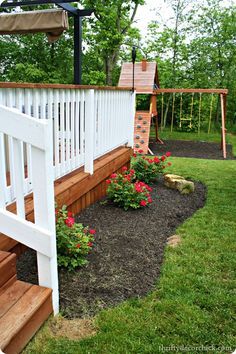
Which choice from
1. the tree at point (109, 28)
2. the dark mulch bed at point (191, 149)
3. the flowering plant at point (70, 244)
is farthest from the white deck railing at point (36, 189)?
the tree at point (109, 28)

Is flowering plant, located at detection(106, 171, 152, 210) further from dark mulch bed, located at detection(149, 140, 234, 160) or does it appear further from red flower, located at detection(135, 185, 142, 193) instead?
dark mulch bed, located at detection(149, 140, 234, 160)

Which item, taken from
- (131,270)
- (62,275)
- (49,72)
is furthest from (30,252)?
(49,72)

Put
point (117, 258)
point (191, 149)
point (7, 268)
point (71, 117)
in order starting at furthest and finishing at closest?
point (191, 149)
point (71, 117)
point (117, 258)
point (7, 268)

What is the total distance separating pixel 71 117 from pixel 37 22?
74.2 inches

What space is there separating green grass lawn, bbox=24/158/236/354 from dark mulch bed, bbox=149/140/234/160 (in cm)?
597

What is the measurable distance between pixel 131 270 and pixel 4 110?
1582 millimetres

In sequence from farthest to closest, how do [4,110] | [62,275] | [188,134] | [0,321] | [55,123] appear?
1. [188,134]
2. [55,123]
3. [62,275]
4. [4,110]
5. [0,321]

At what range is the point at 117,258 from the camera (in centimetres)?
279

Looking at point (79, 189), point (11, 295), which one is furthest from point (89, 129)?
point (11, 295)

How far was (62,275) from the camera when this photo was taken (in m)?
2.46

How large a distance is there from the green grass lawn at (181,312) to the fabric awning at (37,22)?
3.11 meters

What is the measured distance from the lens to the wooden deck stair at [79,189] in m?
2.46

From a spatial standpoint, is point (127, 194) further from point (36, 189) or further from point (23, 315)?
point (23, 315)

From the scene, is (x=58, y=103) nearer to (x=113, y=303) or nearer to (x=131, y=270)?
(x=131, y=270)
